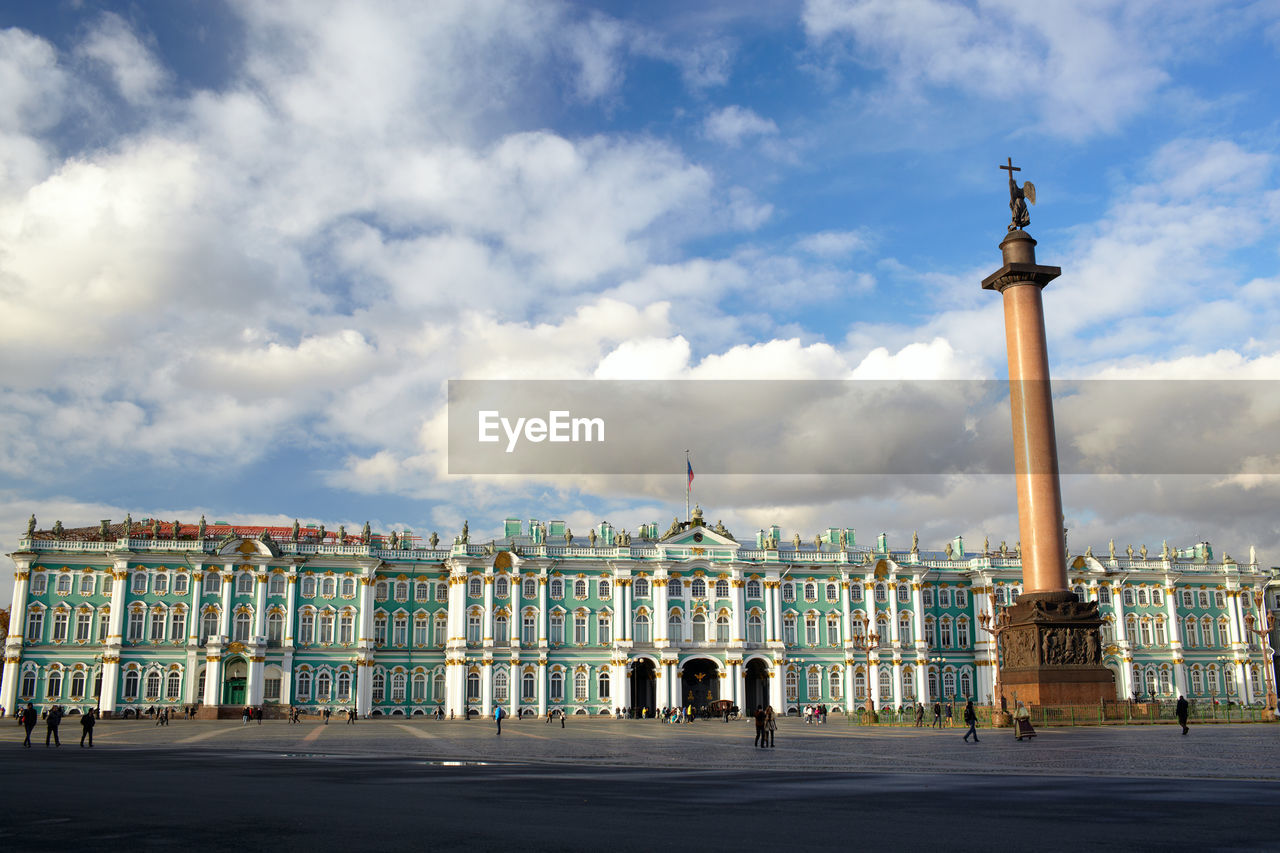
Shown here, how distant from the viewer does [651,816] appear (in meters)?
15.1

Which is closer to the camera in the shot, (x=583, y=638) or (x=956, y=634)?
(x=583, y=638)

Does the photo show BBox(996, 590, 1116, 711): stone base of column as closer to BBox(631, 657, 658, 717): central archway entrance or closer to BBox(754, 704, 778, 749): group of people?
BBox(754, 704, 778, 749): group of people

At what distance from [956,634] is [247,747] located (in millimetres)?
65916

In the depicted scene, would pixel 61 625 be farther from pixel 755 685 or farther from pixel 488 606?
pixel 755 685

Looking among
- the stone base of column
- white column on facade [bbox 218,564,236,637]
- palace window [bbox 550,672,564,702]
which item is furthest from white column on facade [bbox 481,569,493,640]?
the stone base of column

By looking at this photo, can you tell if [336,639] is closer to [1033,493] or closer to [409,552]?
[409,552]

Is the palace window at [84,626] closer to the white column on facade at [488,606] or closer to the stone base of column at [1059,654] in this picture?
the white column on facade at [488,606]

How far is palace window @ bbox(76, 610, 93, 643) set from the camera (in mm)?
74000

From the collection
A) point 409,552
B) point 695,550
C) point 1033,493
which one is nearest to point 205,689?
point 409,552

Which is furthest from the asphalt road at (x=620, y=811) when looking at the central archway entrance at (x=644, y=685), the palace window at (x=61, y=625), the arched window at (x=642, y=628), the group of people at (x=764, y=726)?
the central archway entrance at (x=644, y=685)

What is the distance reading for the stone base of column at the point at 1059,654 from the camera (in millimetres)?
40344

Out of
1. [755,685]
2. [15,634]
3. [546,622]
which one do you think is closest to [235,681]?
[15,634]

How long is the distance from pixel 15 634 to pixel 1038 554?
6564 centimetres

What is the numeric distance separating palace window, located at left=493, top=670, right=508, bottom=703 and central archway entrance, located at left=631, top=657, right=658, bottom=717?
9.72m
